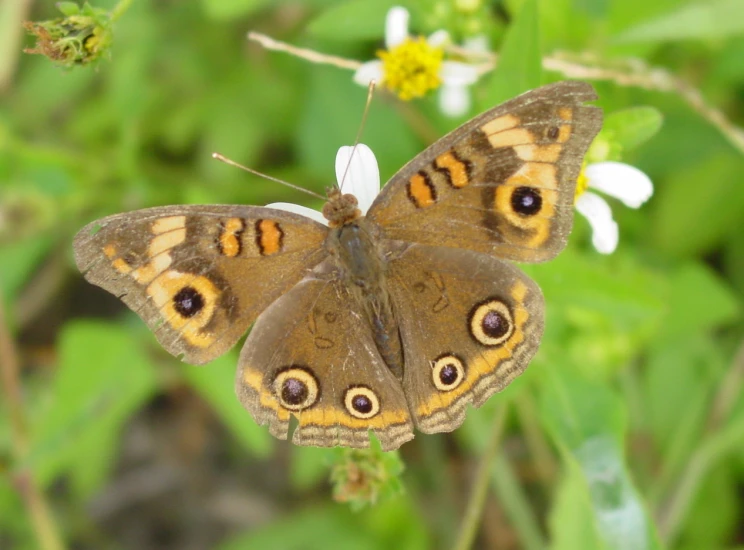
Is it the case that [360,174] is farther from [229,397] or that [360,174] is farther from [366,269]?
[229,397]

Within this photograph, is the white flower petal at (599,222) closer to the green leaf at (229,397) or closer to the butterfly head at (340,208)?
the butterfly head at (340,208)

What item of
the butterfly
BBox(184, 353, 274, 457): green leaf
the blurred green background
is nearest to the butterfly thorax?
the butterfly

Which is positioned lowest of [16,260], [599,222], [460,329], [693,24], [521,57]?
[16,260]

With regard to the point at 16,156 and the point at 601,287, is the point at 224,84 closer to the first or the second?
the point at 16,156

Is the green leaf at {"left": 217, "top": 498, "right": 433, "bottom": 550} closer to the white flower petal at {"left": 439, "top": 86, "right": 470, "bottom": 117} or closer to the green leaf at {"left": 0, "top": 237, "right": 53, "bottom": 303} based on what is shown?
the green leaf at {"left": 0, "top": 237, "right": 53, "bottom": 303}

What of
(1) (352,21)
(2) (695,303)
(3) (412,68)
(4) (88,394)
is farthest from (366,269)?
(2) (695,303)

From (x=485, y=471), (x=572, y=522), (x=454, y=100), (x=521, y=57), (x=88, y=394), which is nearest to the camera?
(x=521, y=57)
